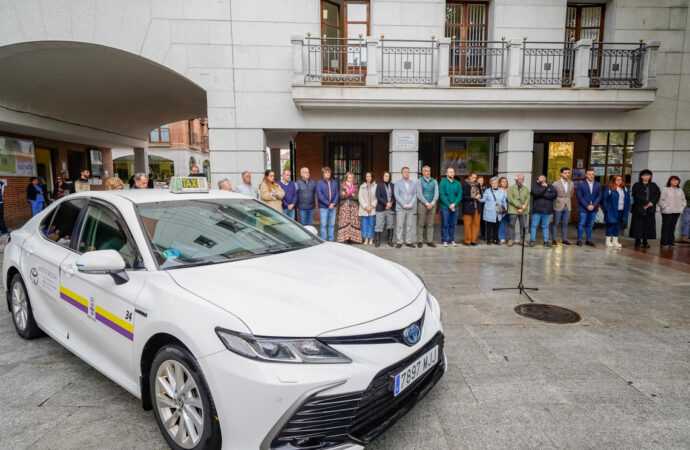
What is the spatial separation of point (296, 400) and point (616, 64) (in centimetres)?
1264

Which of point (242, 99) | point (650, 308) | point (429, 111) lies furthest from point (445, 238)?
point (242, 99)

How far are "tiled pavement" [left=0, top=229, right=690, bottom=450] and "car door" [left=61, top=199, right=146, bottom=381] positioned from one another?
0.45 metres

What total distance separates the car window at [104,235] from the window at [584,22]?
13.6 metres

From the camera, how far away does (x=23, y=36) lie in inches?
376

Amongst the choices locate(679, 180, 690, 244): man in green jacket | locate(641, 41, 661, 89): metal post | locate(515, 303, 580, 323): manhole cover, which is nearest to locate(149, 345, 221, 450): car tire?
locate(515, 303, 580, 323): manhole cover

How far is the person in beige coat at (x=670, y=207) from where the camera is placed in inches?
393

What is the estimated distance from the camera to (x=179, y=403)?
89.2 inches

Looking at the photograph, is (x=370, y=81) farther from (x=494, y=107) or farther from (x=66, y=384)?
(x=66, y=384)

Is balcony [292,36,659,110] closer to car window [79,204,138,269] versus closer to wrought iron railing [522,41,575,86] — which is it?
wrought iron railing [522,41,575,86]

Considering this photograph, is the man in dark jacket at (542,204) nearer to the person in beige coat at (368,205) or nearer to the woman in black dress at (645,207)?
the woman in black dress at (645,207)

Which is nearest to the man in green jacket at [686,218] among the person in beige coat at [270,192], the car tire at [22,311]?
the person in beige coat at [270,192]

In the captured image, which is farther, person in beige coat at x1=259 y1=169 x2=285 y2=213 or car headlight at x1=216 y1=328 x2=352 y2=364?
person in beige coat at x1=259 y1=169 x2=285 y2=213

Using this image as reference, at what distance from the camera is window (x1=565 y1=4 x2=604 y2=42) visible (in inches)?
458

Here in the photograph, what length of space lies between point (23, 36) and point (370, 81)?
28.9ft
